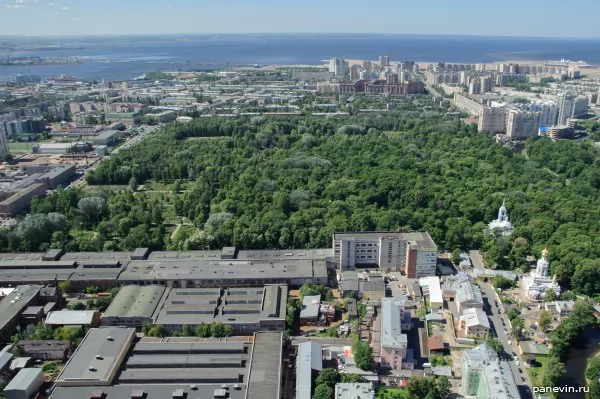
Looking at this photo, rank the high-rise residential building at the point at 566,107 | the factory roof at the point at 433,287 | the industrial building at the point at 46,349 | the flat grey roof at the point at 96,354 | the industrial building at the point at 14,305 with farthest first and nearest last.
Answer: the high-rise residential building at the point at 566,107, the factory roof at the point at 433,287, the industrial building at the point at 14,305, the industrial building at the point at 46,349, the flat grey roof at the point at 96,354

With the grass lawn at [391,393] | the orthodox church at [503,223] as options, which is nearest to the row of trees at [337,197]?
the orthodox church at [503,223]

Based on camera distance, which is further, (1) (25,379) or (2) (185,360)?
(2) (185,360)

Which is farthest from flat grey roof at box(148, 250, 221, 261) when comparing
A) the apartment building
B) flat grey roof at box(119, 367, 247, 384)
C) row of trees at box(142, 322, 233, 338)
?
the apartment building

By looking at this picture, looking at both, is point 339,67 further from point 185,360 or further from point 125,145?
point 185,360

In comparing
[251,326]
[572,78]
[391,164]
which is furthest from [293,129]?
[572,78]

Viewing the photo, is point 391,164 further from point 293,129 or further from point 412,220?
point 293,129

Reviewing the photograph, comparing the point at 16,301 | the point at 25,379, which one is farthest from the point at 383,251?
the point at 16,301

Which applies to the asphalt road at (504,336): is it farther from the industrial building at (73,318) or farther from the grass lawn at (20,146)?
the grass lawn at (20,146)
